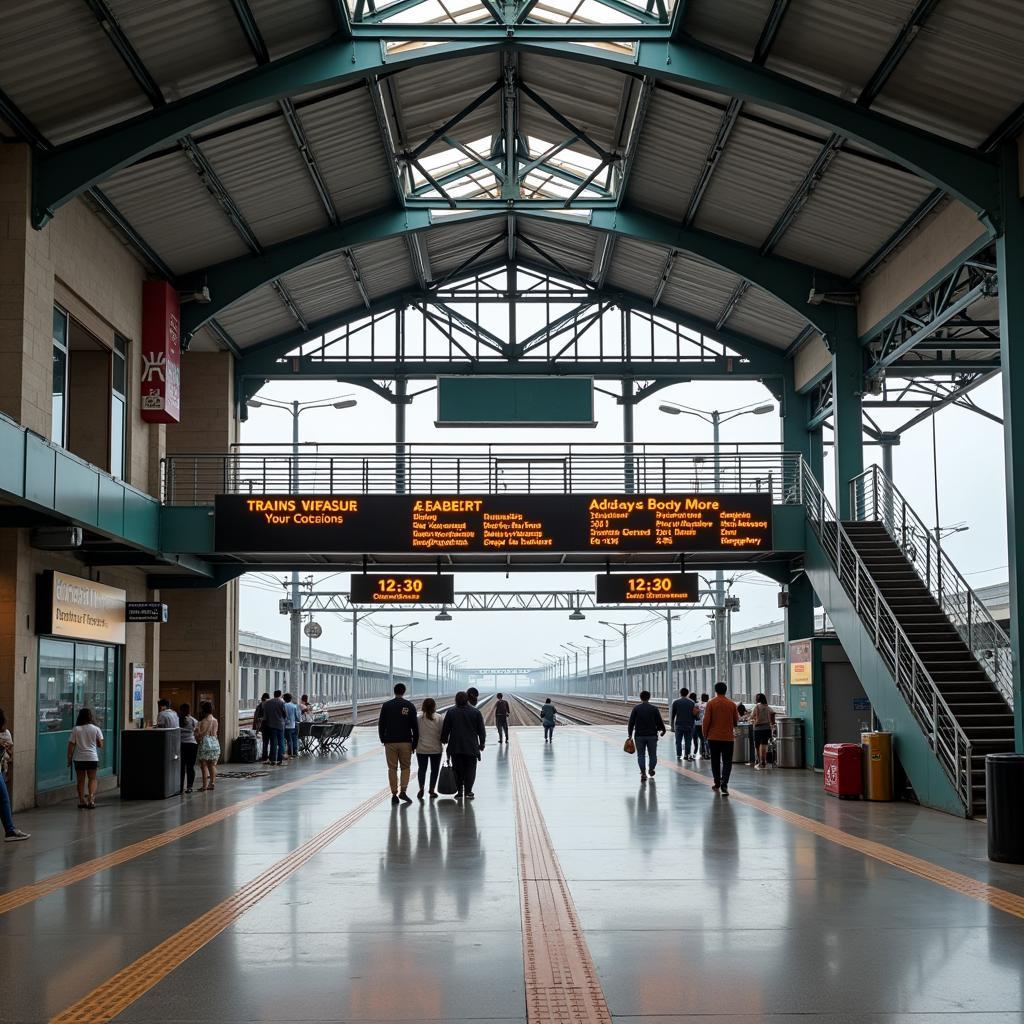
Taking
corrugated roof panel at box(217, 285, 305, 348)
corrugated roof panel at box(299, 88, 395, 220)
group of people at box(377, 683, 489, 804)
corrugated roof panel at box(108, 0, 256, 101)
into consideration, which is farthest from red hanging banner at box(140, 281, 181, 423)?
group of people at box(377, 683, 489, 804)

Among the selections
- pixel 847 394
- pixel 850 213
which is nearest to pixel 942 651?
pixel 847 394

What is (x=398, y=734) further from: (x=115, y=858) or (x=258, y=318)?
(x=258, y=318)

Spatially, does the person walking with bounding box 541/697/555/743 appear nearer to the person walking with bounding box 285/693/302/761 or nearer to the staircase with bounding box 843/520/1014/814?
the person walking with bounding box 285/693/302/761

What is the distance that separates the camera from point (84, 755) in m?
18.1

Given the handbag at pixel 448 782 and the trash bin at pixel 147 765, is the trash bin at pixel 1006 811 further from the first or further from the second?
the trash bin at pixel 147 765

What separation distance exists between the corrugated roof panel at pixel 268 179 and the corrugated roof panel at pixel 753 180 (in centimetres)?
775

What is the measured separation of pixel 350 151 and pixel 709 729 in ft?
40.8

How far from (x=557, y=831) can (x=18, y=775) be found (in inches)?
324

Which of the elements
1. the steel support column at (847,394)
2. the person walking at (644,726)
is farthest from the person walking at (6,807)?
the steel support column at (847,394)

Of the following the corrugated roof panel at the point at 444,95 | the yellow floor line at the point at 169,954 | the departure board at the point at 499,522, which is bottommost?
the yellow floor line at the point at 169,954

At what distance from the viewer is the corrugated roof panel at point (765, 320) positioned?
28.6 metres

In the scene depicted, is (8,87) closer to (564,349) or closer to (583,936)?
(583,936)

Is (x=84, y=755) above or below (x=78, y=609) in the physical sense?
below

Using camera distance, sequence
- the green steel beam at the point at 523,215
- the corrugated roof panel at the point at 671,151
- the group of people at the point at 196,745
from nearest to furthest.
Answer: the group of people at the point at 196,745
the corrugated roof panel at the point at 671,151
the green steel beam at the point at 523,215
